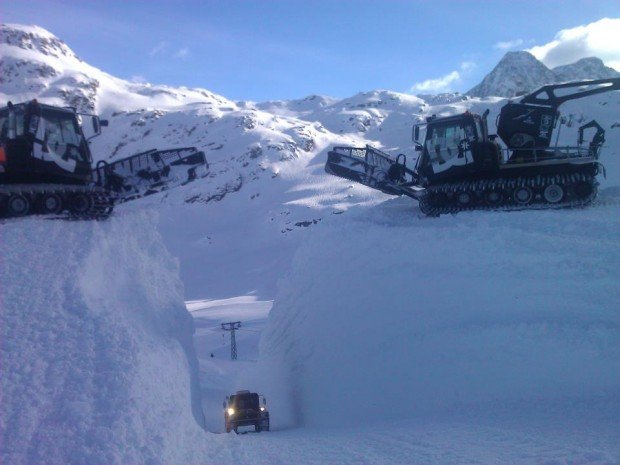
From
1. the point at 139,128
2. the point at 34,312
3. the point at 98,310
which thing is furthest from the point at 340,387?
the point at 139,128

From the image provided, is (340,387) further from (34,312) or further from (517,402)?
(34,312)

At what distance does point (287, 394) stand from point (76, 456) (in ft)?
29.2

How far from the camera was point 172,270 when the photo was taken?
1130 cm

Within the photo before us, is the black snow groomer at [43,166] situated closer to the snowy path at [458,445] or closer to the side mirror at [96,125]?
the side mirror at [96,125]

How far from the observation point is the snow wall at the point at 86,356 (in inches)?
191

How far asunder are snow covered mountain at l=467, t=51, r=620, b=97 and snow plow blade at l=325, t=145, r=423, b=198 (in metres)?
143

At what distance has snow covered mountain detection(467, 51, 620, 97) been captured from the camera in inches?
5822

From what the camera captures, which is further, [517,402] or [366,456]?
[517,402]

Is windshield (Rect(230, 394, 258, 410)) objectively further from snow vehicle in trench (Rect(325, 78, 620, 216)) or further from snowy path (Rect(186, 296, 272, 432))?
snow vehicle in trench (Rect(325, 78, 620, 216))

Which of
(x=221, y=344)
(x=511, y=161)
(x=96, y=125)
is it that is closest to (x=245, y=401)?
(x=96, y=125)

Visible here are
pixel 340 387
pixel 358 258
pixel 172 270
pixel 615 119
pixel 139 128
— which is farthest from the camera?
pixel 139 128

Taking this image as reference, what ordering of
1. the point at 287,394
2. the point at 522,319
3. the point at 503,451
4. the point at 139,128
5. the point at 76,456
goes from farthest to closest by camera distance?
the point at 139,128
the point at 287,394
the point at 522,319
the point at 503,451
the point at 76,456

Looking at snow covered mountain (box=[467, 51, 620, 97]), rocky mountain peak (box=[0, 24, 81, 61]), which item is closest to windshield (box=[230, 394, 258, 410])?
snow covered mountain (box=[467, 51, 620, 97])

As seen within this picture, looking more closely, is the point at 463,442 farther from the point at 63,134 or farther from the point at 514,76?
the point at 514,76
